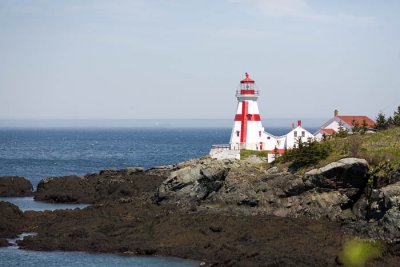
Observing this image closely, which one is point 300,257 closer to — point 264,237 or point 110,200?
point 264,237

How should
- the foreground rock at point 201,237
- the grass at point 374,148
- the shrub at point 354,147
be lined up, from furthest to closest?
the shrub at point 354,147, the grass at point 374,148, the foreground rock at point 201,237

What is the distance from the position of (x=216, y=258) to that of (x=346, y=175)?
35.6 ft

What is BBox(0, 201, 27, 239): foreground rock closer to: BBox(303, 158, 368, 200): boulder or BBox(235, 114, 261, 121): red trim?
BBox(303, 158, 368, 200): boulder

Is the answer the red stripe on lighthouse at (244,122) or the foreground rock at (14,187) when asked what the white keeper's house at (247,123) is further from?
the foreground rock at (14,187)

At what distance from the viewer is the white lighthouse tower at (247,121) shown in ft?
189

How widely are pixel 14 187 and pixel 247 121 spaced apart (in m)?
20.6

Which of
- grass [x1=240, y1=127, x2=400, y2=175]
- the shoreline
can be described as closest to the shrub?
grass [x1=240, y1=127, x2=400, y2=175]

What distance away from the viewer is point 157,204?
43938 mm

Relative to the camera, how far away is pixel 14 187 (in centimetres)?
5666

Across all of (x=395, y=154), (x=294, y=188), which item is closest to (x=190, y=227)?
(x=294, y=188)

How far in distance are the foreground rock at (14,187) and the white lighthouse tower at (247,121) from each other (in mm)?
17891

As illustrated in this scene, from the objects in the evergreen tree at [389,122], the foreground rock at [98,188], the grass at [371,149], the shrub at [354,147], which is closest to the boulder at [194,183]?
the foreground rock at [98,188]

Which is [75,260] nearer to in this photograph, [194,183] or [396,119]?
[194,183]

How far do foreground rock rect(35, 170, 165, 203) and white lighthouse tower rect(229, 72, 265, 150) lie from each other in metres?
7.65
